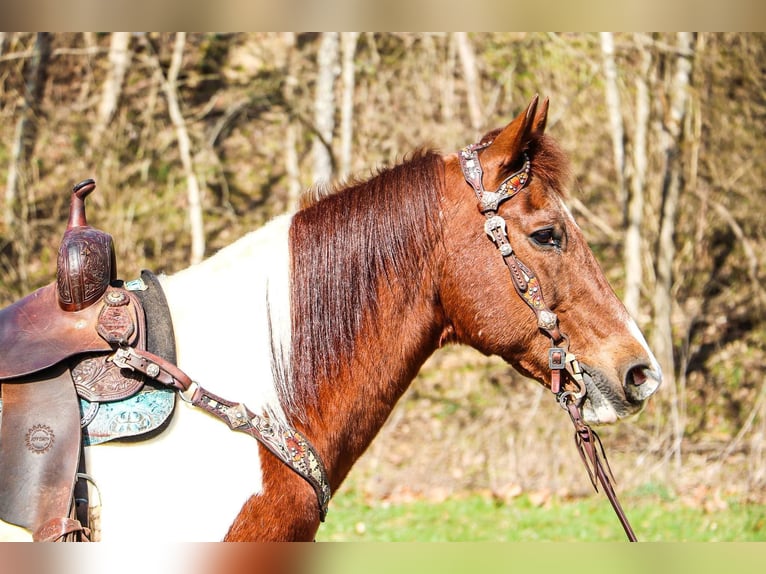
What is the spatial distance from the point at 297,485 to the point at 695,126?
715 centimetres

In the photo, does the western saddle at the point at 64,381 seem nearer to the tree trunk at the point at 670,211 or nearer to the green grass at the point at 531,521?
the green grass at the point at 531,521

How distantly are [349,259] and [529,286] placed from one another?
57 cm

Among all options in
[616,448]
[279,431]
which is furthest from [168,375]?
[616,448]

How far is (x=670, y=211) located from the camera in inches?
305

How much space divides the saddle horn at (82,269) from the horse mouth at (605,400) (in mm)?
1485

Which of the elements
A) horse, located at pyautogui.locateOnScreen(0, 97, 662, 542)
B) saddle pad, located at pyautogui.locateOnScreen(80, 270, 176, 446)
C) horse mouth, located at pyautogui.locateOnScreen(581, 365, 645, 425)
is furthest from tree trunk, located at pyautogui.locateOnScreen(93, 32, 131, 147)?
horse mouth, located at pyautogui.locateOnScreen(581, 365, 645, 425)

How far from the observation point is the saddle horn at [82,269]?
1962 millimetres

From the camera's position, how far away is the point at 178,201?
8008 millimetres

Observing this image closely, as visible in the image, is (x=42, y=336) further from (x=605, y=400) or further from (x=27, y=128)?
(x=27, y=128)

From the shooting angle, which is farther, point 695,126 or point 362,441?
point 695,126

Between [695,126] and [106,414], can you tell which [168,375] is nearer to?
[106,414]

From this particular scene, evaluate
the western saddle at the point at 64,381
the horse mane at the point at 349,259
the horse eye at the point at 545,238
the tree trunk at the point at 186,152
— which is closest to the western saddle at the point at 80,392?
the western saddle at the point at 64,381

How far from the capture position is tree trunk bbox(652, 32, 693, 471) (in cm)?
746

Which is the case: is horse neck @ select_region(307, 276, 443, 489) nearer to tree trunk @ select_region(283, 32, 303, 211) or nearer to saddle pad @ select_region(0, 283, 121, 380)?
saddle pad @ select_region(0, 283, 121, 380)
